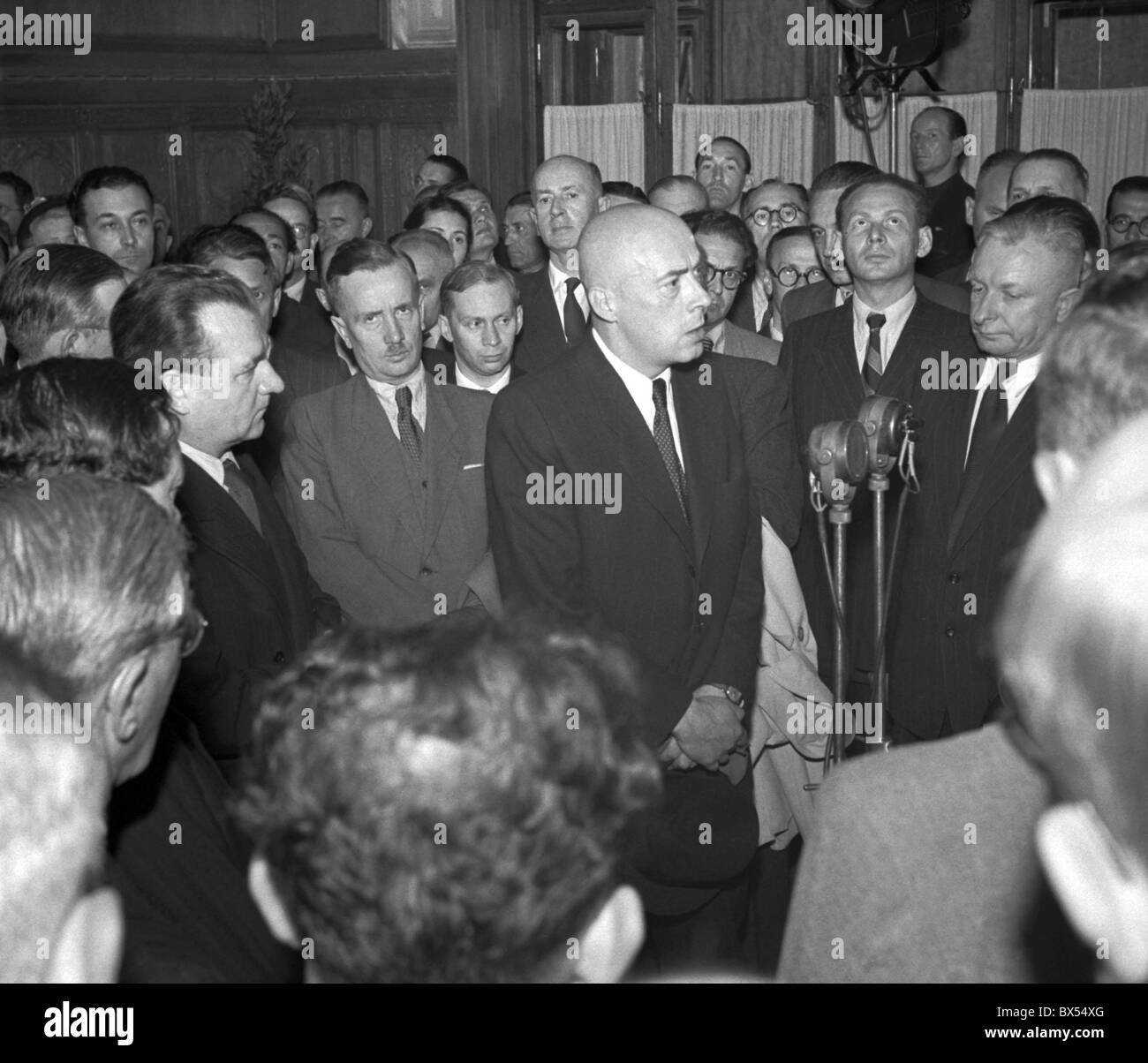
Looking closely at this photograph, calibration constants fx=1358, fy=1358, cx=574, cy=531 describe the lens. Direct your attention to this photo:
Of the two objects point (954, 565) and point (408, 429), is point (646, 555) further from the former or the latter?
point (408, 429)

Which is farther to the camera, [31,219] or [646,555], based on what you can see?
[31,219]

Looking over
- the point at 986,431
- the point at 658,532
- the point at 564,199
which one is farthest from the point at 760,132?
the point at 658,532

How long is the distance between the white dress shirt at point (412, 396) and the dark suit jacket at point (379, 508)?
0.07 ft

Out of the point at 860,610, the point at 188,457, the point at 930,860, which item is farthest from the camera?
the point at 860,610

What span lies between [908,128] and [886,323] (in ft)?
19.0

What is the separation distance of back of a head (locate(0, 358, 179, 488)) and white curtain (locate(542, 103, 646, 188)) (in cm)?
808

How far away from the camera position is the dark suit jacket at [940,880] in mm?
1127

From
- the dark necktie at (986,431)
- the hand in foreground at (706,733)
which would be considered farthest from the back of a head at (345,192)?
the hand in foreground at (706,733)

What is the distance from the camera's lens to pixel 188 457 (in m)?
2.62

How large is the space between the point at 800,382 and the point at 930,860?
9.41ft

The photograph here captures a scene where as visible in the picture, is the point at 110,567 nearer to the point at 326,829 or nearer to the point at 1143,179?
the point at 326,829

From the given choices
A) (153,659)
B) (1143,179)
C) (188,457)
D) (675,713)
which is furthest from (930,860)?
(1143,179)

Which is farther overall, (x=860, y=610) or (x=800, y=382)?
Result: (x=800, y=382)

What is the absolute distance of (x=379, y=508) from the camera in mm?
3342
